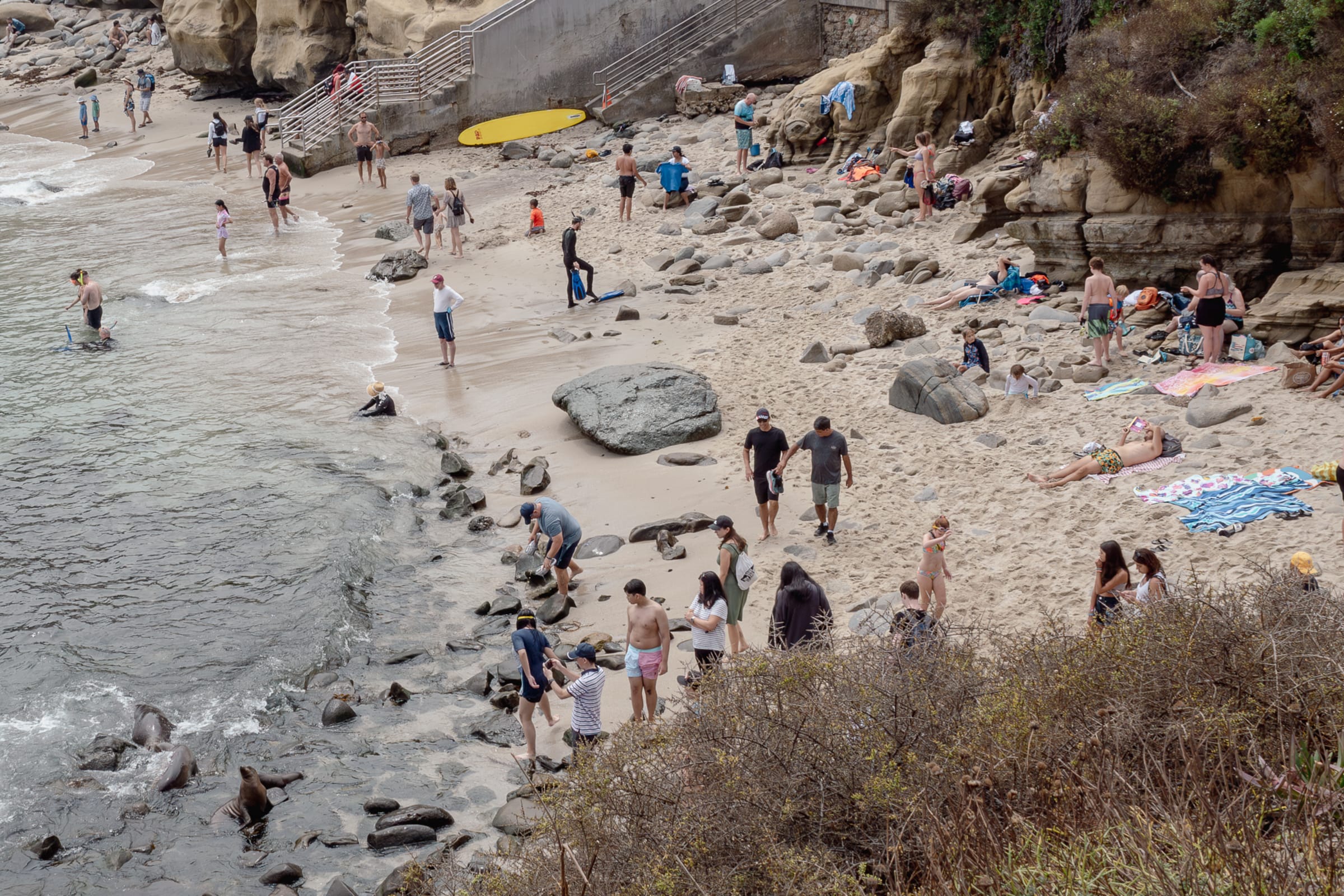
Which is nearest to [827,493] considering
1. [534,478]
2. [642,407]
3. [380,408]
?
[642,407]

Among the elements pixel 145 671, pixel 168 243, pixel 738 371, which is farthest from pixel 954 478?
pixel 168 243

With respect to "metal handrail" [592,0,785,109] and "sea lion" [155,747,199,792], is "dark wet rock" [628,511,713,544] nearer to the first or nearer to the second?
"sea lion" [155,747,199,792]

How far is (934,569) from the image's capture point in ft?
30.2

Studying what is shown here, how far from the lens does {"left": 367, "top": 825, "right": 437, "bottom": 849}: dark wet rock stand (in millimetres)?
7828

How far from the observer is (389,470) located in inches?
554

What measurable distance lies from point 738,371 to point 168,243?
48.3 feet

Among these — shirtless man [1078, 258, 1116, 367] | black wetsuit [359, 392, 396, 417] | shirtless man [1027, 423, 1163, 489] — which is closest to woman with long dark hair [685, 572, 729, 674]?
shirtless man [1027, 423, 1163, 489]

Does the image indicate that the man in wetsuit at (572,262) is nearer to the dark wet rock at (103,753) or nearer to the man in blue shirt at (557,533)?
the man in blue shirt at (557,533)

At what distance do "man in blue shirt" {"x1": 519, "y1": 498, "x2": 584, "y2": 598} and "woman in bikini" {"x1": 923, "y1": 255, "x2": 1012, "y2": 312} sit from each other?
7.40m

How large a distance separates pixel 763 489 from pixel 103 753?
610 centimetres

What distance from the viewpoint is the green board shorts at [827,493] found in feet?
35.2

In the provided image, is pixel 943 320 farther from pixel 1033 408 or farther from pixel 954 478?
pixel 954 478

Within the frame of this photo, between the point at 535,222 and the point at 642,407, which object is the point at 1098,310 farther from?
the point at 535,222

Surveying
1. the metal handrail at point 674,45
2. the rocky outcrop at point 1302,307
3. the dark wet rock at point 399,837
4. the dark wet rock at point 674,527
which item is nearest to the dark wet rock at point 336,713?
the dark wet rock at point 399,837
